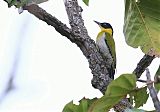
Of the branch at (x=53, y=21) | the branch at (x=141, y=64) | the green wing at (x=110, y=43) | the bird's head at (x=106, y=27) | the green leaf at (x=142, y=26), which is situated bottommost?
the green leaf at (x=142, y=26)

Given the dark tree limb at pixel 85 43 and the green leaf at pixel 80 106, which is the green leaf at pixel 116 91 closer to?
the green leaf at pixel 80 106

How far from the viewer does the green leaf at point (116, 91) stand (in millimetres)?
803

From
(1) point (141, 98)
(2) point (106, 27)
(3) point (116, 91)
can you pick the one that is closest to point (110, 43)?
(2) point (106, 27)

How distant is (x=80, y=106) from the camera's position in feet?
3.23

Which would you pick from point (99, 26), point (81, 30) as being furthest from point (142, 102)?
point (99, 26)

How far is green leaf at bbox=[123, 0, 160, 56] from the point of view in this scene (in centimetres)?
90

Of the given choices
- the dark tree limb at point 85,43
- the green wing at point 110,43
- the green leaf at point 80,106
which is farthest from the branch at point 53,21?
the green wing at point 110,43

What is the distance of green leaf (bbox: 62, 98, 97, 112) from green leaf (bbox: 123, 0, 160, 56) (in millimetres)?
172

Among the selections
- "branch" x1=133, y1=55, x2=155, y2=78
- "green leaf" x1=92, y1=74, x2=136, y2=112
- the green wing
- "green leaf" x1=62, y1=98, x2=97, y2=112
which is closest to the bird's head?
the green wing

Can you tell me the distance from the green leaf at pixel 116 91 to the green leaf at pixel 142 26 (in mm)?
124

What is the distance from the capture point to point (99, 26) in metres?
3.45

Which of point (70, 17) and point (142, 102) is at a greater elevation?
point (70, 17)

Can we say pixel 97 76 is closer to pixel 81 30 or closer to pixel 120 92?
pixel 81 30

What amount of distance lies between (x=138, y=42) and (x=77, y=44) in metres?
0.22
